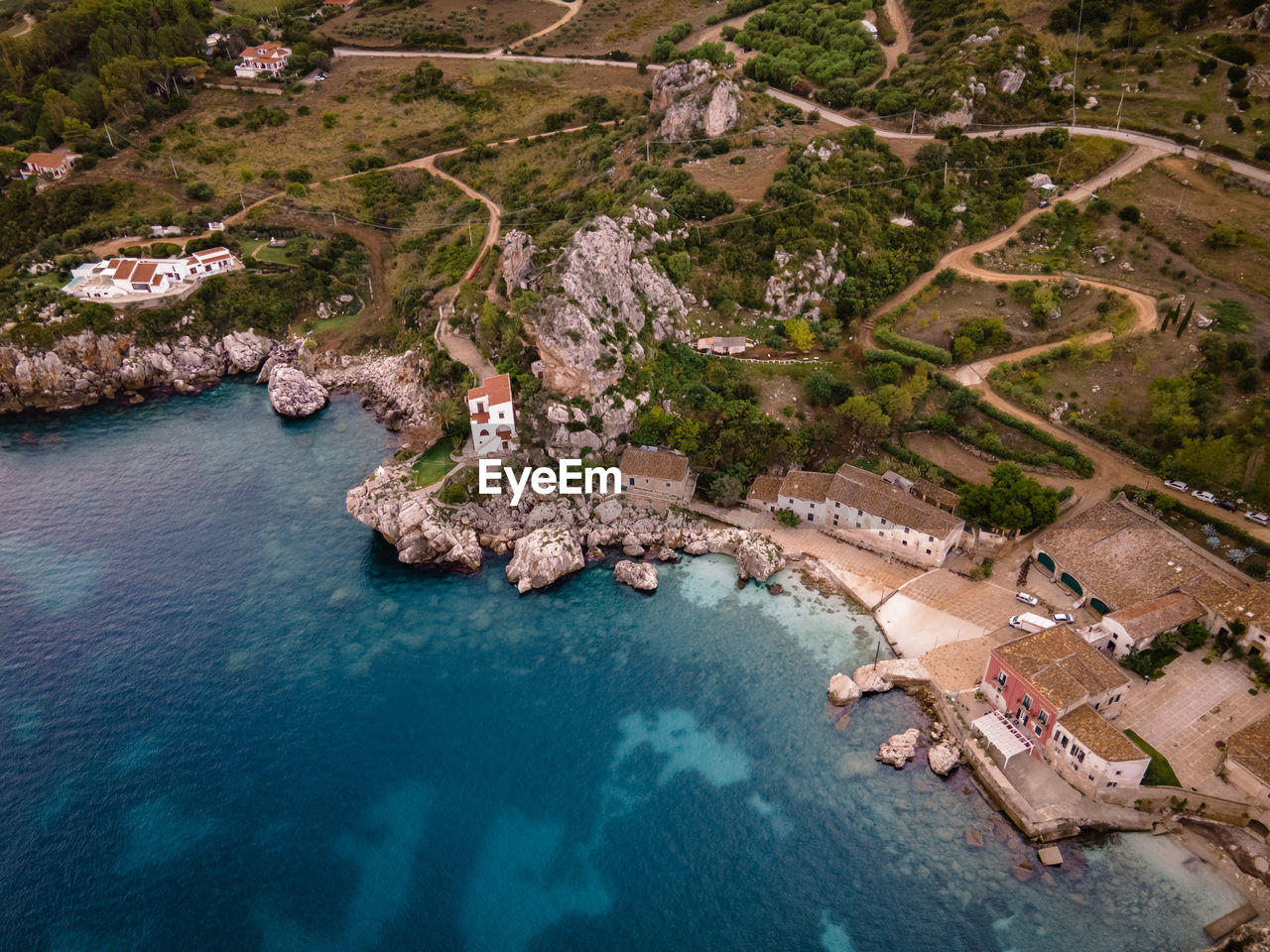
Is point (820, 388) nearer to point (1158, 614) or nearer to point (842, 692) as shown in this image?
point (842, 692)

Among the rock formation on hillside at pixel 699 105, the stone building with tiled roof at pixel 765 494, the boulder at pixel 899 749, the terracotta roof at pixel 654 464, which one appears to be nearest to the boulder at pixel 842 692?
the boulder at pixel 899 749

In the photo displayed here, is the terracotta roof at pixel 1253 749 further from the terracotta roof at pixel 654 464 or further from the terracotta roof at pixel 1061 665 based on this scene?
the terracotta roof at pixel 654 464

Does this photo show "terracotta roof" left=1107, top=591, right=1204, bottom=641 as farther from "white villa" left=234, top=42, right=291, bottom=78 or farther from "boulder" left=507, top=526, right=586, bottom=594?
"white villa" left=234, top=42, right=291, bottom=78

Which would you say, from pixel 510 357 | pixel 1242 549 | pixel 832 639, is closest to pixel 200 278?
pixel 510 357

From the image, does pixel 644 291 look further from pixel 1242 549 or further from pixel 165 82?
pixel 165 82

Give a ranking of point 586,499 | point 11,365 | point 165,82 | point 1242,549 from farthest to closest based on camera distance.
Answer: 1. point 165,82
2. point 11,365
3. point 586,499
4. point 1242,549
